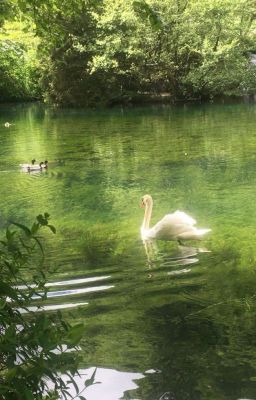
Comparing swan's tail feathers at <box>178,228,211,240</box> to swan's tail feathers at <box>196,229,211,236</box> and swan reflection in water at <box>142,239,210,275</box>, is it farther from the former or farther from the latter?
swan reflection in water at <box>142,239,210,275</box>

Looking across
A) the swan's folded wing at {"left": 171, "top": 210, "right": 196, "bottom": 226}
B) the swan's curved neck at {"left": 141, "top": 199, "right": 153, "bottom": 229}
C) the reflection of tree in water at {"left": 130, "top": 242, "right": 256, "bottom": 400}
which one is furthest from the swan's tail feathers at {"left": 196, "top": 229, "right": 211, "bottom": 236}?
the reflection of tree in water at {"left": 130, "top": 242, "right": 256, "bottom": 400}

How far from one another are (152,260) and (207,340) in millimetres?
2596

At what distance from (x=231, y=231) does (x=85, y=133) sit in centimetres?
1438

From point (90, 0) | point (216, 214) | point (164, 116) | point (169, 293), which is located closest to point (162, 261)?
point (169, 293)

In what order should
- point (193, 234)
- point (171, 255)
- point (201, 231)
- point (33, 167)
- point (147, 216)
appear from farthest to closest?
point (33, 167) → point (147, 216) → point (201, 231) → point (193, 234) → point (171, 255)

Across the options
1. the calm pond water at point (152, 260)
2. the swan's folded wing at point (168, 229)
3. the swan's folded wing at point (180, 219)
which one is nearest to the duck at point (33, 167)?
the calm pond water at point (152, 260)

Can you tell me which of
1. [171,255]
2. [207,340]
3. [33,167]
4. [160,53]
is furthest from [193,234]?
[160,53]

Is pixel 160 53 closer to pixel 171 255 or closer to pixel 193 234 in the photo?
pixel 193 234

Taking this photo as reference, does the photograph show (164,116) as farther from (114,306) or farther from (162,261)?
(114,306)

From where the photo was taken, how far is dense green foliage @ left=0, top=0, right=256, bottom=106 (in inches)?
1252

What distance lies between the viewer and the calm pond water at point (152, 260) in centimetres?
435

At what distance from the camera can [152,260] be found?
737 cm

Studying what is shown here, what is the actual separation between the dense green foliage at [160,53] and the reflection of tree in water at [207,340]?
26424 mm

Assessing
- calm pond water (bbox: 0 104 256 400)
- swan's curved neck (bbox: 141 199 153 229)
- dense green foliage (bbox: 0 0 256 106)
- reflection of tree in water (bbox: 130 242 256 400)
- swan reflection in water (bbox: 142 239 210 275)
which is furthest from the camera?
dense green foliage (bbox: 0 0 256 106)
